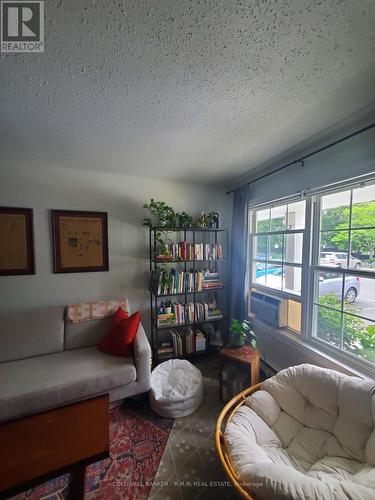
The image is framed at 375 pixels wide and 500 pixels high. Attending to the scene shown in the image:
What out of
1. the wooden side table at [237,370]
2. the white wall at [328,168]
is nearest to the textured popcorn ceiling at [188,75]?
the white wall at [328,168]

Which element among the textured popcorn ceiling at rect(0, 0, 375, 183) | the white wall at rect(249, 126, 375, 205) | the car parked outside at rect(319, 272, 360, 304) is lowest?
the car parked outside at rect(319, 272, 360, 304)

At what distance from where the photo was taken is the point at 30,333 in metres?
1.84

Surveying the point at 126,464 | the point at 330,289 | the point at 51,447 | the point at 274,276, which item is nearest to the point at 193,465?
the point at 126,464

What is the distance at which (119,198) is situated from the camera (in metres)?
2.41

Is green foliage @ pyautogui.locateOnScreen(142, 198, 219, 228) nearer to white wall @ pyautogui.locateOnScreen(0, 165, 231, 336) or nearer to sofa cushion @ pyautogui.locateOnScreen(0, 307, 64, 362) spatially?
white wall @ pyautogui.locateOnScreen(0, 165, 231, 336)

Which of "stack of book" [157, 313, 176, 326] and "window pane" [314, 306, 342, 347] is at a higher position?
"window pane" [314, 306, 342, 347]

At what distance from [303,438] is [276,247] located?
5.29 ft

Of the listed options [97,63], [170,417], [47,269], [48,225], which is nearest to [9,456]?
[170,417]

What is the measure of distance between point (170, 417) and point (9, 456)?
1018mm

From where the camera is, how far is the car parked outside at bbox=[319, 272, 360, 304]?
152cm

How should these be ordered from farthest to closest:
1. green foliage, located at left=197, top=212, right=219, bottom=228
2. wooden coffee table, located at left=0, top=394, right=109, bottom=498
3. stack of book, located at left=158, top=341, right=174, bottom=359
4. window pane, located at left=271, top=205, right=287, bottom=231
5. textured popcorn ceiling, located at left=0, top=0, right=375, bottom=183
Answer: green foliage, located at left=197, top=212, right=219, bottom=228, stack of book, located at left=158, top=341, right=174, bottom=359, window pane, located at left=271, top=205, right=287, bottom=231, wooden coffee table, located at left=0, top=394, right=109, bottom=498, textured popcorn ceiling, located at left=0, top=0, right=375, bottom=183

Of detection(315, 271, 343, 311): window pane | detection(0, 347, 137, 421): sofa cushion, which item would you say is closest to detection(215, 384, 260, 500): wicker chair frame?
detection(0, 347, 137, 421): sofa cushion

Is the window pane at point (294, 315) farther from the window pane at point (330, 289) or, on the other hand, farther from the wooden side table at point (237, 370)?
the wooden side table at point (237, 370)

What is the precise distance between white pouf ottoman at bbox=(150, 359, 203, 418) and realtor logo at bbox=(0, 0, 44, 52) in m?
2.27
